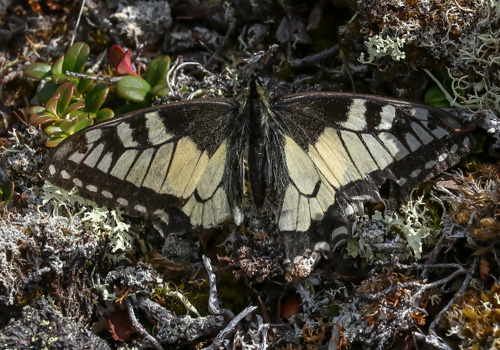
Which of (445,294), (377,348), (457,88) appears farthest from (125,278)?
(457,88)

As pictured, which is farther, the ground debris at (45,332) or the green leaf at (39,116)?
the green leaf at (39,116)

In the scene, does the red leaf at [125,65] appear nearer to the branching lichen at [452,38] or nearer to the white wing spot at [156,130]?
the white wing spot at [156,130]

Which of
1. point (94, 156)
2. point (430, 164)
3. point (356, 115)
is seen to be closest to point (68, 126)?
point (94, 156)

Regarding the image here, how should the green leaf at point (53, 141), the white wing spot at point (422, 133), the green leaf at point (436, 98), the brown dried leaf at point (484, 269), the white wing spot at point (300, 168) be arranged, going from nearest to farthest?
the brown dried leaf at point (484, 269)
the white wing spot at point (422, 133)
the white wing spot at point (300, 168)
the green leaf at point (436, 98)
the green leaf at point (53, 141)

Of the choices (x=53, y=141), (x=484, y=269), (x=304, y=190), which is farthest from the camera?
(x=53, y=141)

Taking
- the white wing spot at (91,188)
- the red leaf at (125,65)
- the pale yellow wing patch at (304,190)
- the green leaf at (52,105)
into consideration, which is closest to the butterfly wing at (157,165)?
the white wing spot at (91,188)

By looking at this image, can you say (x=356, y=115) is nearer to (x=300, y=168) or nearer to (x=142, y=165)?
(x=300, y=168)
